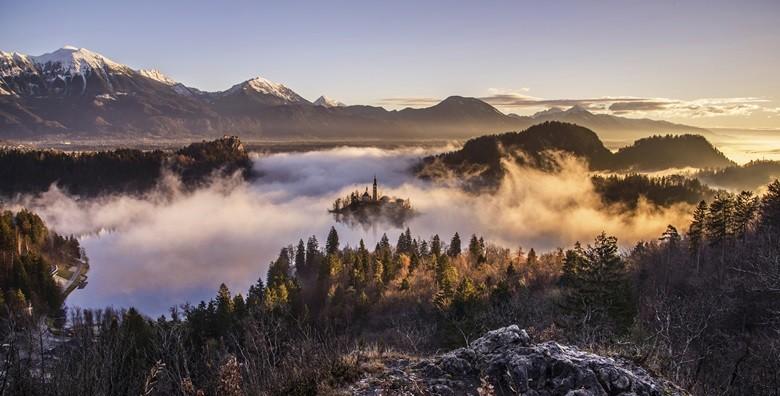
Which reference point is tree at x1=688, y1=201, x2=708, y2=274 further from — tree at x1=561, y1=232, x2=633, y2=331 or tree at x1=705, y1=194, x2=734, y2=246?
tree at x1=561, y1=232, x2=633, y2=331

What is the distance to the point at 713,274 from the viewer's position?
55.1 metres

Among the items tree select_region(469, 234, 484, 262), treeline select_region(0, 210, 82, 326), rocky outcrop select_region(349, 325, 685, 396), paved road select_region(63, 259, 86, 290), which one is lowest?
paved road select_region(63, 259, 86, 290)

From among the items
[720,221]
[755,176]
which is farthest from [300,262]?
[755,176]

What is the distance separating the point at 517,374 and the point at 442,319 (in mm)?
36408

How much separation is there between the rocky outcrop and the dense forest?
904mm

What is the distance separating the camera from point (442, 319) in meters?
44.8

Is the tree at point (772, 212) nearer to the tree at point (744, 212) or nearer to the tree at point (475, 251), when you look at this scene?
the tree at point (744, 212)

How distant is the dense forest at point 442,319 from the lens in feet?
32.5

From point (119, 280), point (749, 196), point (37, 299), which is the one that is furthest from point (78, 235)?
point (749, 196)

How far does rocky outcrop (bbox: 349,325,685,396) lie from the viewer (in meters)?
9.00

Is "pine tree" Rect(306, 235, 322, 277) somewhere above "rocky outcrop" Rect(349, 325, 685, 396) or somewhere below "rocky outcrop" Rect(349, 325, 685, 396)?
below

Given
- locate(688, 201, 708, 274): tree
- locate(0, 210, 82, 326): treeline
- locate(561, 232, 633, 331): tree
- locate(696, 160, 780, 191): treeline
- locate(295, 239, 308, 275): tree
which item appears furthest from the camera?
→ locate(696, 160, 780, 191): treeline

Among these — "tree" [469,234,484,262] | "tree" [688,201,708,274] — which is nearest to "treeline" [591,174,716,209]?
"tree" [469,234,484,262]

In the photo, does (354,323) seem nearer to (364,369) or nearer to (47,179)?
(364,369)
